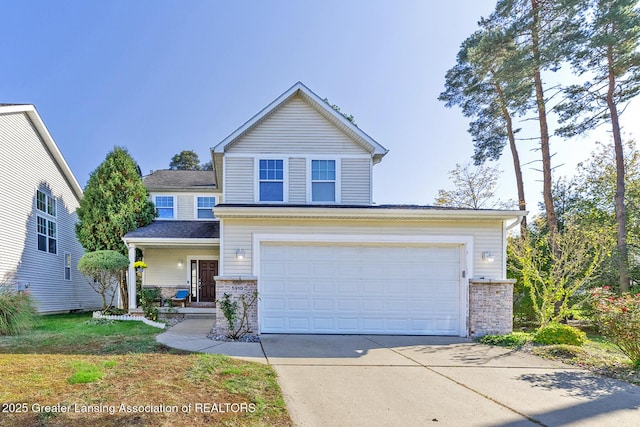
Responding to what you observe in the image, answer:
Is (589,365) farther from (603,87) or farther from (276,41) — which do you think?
(276,41)

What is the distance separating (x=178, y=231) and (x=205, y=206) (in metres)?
5.12

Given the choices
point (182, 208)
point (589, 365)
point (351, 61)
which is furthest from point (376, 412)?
point (182, 208)

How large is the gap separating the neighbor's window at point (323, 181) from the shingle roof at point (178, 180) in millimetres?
8183

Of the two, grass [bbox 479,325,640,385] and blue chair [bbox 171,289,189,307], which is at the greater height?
grass [bbox 479,325,640,385]

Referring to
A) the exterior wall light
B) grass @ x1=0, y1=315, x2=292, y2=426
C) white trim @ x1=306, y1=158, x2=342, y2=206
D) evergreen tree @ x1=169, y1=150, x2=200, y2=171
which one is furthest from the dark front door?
evergreen tree @ x1=169, y1=150, x2=200, y2=171

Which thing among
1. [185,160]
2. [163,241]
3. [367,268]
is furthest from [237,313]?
[185,160]

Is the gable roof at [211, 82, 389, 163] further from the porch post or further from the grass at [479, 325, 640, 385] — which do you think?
the grass at [479, 325, 640, 385]

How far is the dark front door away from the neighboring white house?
5.54m

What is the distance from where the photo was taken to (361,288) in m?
8.59

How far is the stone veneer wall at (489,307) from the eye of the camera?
27.7 ft

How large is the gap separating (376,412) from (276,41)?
15270 mm

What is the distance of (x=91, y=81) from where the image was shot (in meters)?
21.0

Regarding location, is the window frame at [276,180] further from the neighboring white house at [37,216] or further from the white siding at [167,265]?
the neighboring white house at [37,216]

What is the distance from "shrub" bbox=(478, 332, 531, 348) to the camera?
7.62 meters
